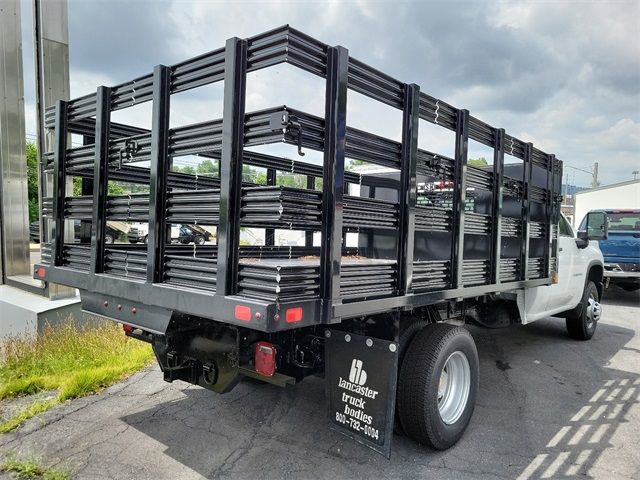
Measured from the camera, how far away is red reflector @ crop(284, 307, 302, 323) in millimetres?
2307

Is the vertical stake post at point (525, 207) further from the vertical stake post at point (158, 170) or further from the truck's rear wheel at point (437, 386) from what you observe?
the vertical stake post at point (158, 170)

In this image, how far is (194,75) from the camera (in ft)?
8.95

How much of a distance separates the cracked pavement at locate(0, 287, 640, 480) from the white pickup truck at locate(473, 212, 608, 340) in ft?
2.43

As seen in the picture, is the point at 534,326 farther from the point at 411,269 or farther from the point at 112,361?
the point at 112,361

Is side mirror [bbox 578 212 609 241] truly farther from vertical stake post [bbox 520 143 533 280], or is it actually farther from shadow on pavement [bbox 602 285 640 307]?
shadow on pavement [bbox 602 285 640 307]

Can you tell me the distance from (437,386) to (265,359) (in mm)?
1290

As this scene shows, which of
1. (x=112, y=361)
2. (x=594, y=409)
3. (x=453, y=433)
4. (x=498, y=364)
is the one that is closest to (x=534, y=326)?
(x=498, y=364)

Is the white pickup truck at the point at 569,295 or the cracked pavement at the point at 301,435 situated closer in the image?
the cracked pavement at the point at 301,435

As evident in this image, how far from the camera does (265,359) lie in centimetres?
288

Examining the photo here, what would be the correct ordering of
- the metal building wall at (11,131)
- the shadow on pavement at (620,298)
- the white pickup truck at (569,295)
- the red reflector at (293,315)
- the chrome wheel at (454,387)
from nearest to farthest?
the red reflector at (293,315)
the chrome wheel at (454,387)
the white pickup truck at (569,295)
the metal building wall at (11,131)
the shadow on pavement at (620,298)

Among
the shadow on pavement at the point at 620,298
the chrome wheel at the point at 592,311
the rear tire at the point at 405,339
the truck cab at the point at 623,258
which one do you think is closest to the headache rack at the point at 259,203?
the rear tire at the point at 405,339

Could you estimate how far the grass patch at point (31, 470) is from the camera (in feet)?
9.87

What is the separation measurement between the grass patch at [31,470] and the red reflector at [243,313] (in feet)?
5.81

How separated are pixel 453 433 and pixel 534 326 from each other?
5.11m
